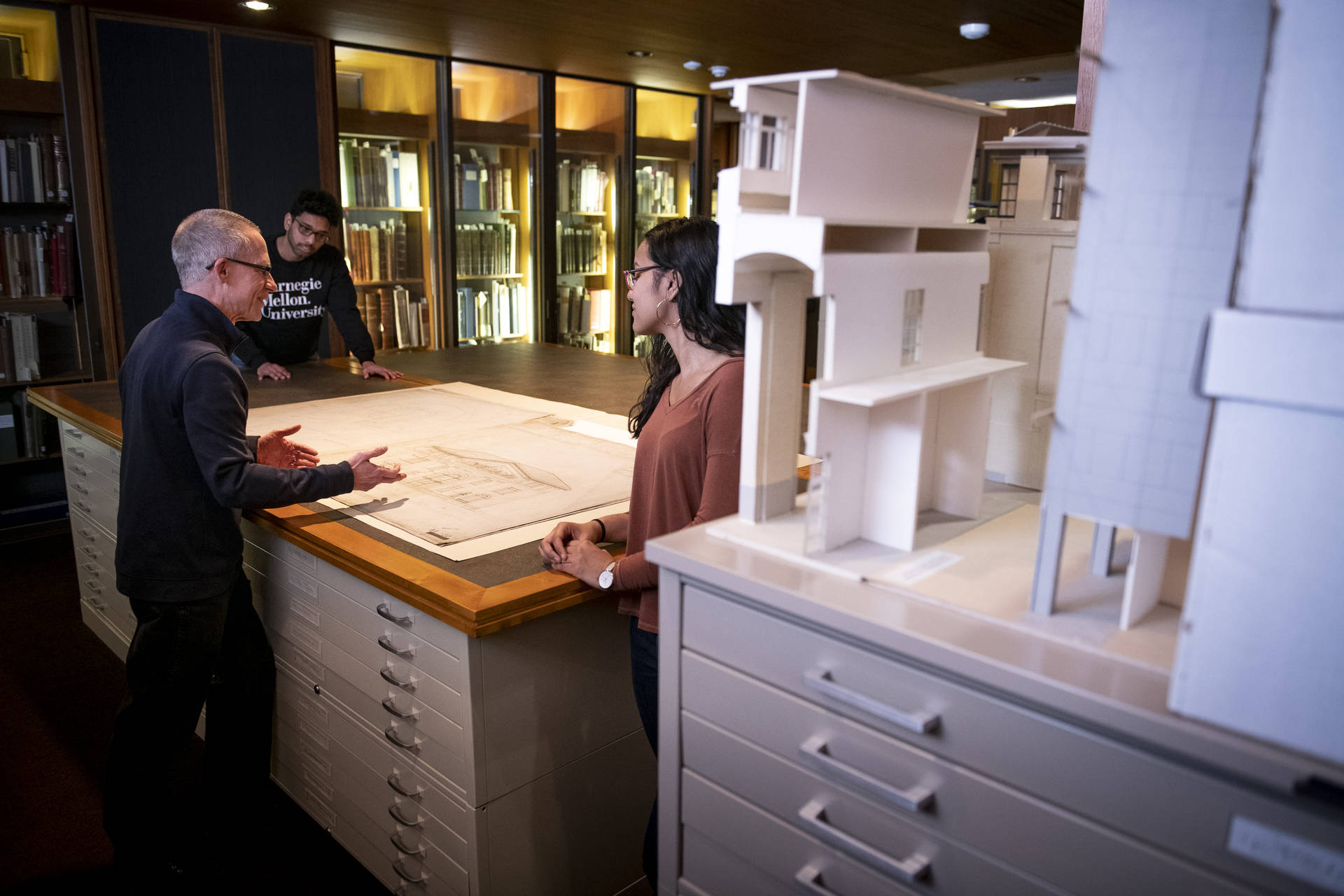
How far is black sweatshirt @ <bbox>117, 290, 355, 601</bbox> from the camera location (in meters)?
1.85

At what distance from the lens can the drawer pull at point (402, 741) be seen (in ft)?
5.87

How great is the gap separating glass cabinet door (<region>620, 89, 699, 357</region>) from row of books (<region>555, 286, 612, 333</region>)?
0.14 meters

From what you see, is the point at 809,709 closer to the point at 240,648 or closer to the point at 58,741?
the point at 240,648

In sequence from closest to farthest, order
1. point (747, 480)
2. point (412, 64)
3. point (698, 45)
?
point (747, 480) < point (698, 45) < point (412, 64)

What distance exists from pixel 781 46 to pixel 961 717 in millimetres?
4689

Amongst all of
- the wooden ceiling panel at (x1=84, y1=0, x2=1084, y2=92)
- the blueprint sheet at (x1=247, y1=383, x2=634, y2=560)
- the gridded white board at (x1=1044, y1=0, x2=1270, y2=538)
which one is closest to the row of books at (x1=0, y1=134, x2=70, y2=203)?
the wooden ceiling panel at (x1=84, y1=0, x2=1084, y2=92)

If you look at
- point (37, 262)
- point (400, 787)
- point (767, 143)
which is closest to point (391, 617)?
point (400, 787)

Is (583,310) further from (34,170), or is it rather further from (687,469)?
(687,469)

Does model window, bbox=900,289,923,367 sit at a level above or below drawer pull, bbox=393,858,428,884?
above

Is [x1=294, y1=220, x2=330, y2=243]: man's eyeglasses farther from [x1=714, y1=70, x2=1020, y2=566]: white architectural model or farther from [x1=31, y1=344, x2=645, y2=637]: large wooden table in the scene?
[x1=714, y1=70, x2=1020, y2=566]: white architectural model

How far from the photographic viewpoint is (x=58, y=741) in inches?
107

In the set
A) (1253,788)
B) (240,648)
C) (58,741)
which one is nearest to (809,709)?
(1253,788)

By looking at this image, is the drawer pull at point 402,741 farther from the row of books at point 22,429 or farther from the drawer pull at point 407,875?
the row of books at point 22,429

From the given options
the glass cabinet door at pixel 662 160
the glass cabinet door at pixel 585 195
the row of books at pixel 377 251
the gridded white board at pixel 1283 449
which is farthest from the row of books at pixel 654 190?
the gridded white board at pixel 1283 449
